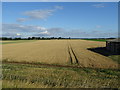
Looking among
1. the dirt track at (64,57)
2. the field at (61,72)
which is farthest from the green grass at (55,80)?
the dirt track at (64,57)

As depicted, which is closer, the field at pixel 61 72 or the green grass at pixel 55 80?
the green grass at pixel 55 80

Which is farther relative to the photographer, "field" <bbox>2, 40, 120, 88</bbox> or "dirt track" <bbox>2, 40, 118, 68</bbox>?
"dirt track" <bbox>2, 40, 118, 68</bbox>

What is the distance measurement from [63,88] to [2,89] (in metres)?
2.73

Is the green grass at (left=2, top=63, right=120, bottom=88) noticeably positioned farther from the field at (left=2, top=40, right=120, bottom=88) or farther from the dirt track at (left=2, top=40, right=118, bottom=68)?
the dirt track at (left=2, top=40, right=118, bottom=68)

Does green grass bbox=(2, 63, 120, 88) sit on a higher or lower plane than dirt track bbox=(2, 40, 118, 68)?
higher

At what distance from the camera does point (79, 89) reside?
265 inches

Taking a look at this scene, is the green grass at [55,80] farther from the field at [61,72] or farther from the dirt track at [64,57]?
the dirt track at [64,57]

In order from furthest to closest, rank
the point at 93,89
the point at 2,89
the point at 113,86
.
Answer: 1. the point at 113,86
2. the point at 93,89
3. the point at 2,89

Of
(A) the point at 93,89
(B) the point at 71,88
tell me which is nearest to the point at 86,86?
(A) the point at 93,89

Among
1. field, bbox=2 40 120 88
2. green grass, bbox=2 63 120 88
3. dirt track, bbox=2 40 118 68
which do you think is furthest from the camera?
dirt track, bbox=2 40 118 68

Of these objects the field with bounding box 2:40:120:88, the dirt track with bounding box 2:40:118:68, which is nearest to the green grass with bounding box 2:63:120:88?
the field with bounding box 2:40:120:88

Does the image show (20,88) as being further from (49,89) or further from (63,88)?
(63,88)

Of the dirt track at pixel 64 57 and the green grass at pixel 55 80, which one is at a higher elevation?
Answer: the green grass at pixel 55 80

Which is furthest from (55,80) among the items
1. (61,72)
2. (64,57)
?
(64,57)
